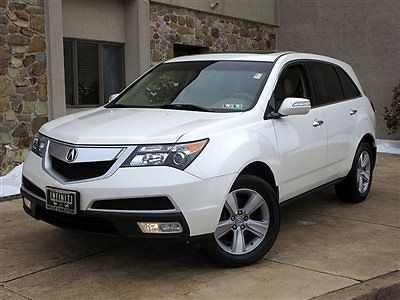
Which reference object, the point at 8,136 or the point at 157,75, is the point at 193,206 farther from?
the point at 8,136

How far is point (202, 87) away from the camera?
5344 mm

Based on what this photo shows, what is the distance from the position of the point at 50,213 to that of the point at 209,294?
1.40 meters

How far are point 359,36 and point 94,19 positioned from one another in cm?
644

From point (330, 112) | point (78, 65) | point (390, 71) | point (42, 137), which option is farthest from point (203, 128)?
point (390, 71)

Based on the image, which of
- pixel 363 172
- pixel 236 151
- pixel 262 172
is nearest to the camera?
pixel 236 151

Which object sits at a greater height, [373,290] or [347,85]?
[347,85]

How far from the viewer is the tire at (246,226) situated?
4438 millimetres

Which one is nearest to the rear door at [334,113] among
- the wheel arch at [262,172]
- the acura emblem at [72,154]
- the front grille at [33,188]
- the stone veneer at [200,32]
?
the wheel arch at [262,172]

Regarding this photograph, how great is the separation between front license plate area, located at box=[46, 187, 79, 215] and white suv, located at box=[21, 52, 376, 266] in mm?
12

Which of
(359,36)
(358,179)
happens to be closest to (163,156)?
(358,179)

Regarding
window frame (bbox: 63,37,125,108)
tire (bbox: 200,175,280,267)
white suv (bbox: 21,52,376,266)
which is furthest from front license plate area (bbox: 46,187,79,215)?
window frame (bbox: 63,37,125,108)

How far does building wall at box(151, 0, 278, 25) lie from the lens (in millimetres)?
11953

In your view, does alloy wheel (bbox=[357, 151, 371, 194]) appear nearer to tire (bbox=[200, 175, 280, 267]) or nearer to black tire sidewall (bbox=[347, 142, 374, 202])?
black tire sidewall (bbox=[347, 142, 374, 202])

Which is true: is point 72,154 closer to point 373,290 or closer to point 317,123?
point 373,290
